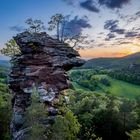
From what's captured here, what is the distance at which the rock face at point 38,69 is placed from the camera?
62344mm

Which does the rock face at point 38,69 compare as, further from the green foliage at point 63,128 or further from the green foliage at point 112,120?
the green foliage at point 112,120

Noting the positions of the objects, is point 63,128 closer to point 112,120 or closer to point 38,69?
point 38,69

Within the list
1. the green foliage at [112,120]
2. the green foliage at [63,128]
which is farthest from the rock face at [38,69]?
the green foliage at [112,120]

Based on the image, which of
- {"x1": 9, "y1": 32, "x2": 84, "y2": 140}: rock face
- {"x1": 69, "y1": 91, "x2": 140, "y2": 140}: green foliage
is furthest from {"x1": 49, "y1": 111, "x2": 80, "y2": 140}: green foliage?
{"x1": 69, "y1": 91, "x2": 140, "y2": 140}: green foliage

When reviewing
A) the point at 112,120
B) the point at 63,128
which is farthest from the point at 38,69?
the point at 112,120

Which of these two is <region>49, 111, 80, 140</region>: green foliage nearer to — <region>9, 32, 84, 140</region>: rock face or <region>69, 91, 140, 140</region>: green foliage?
<region>9, 32, 84, 140</region>: rock face

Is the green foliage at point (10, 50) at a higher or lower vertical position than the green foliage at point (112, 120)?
higher

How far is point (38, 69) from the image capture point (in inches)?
2477

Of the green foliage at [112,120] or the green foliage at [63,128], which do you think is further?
the green foliage at [112,120]

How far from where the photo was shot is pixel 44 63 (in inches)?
2506

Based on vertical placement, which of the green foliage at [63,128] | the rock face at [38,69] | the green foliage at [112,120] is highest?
the rock face at [38,69]

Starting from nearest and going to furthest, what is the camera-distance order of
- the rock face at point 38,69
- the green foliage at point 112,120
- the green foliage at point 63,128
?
the green foliage at point 63,128 → the rock face at point 38,69 → the green foliage at point 112,120

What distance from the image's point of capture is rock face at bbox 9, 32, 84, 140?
62.3 m

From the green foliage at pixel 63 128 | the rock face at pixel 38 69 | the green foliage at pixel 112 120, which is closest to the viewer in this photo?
the green foliage at pixel 63 128
